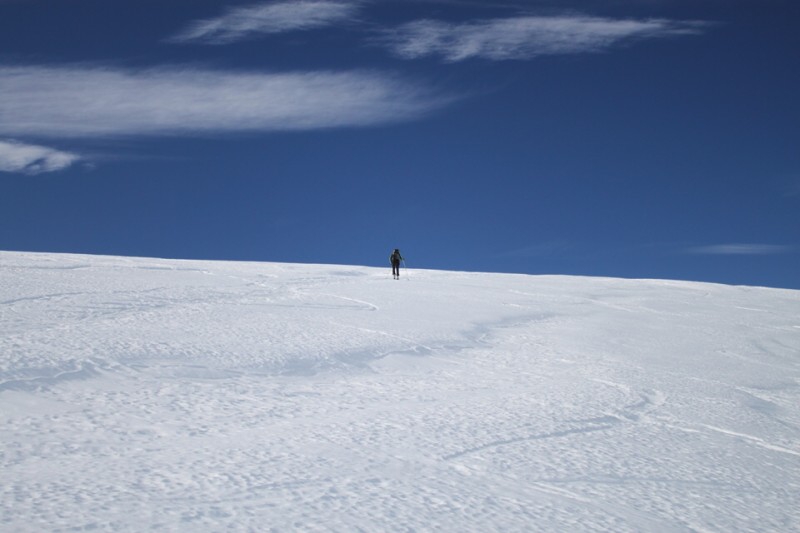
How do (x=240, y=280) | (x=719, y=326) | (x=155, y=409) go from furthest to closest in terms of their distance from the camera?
(x=240, y=280), (x=719, y=326), (x=155, y=409)

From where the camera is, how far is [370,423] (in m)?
5.62

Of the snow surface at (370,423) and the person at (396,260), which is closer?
the snow surface at (370,423)

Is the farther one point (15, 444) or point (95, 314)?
point (95, 314)

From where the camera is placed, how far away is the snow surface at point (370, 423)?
3.99m

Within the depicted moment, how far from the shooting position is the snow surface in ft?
13.1

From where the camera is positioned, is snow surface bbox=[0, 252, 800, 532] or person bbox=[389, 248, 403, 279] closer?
snow surface bbox=[0, 252, 800, 532]

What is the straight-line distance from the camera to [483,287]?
19609mm

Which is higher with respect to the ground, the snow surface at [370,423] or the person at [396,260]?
the person at [396,260]

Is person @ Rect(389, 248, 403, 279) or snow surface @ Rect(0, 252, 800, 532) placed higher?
person @ Rect(389, 248, 403, 279)

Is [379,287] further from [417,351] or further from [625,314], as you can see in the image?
[417,351]

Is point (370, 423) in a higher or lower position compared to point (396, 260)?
lower

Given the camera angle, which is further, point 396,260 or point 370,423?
point 396,260

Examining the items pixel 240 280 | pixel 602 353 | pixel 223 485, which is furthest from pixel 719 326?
pixel 223 485

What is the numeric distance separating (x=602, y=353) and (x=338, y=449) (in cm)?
610
